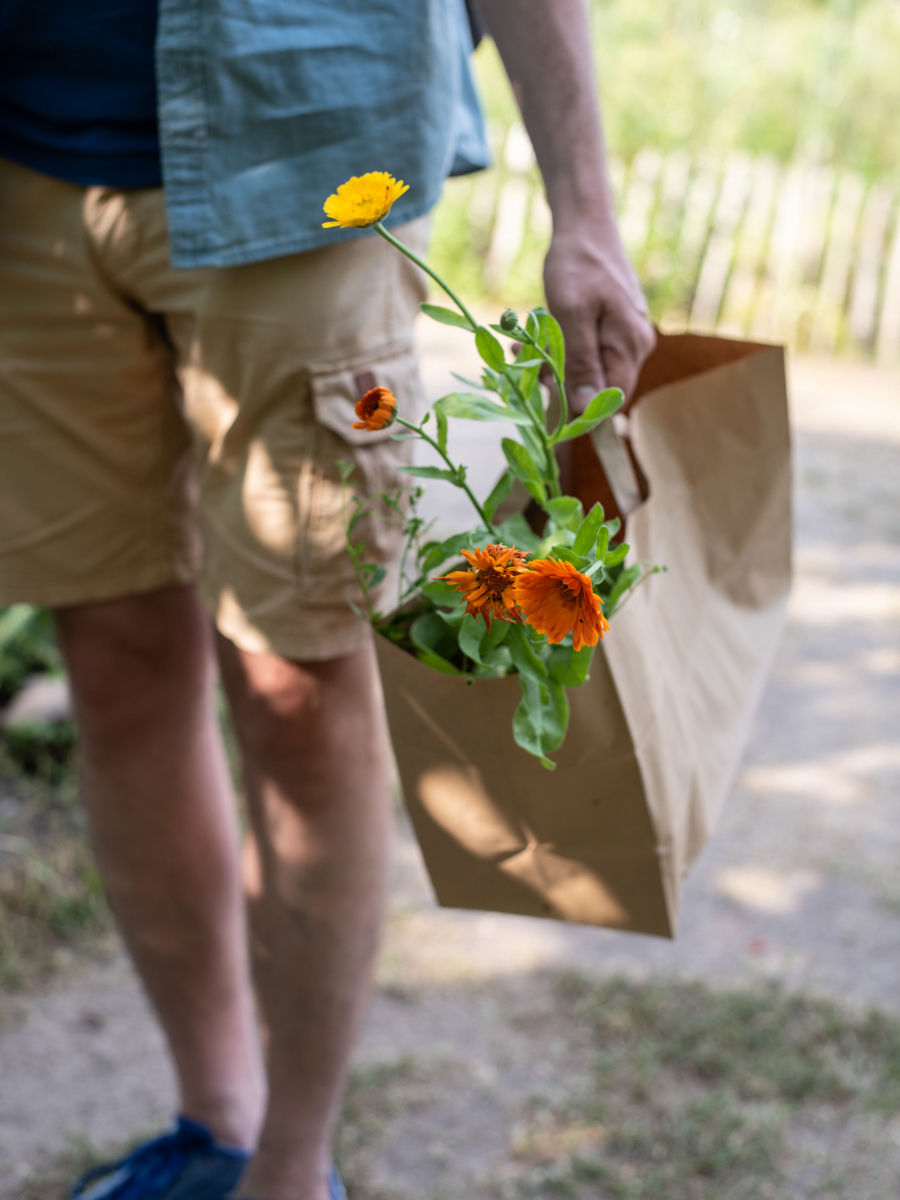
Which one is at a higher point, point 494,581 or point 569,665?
point 494,581

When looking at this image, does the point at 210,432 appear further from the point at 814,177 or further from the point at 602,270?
the point at 814,177

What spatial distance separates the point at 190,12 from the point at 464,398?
468 mm

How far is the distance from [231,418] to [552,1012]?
1.10 metres

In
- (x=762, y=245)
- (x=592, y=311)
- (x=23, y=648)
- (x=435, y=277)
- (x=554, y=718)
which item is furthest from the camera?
(x=762, y=245)

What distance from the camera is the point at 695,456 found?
→ 1071 millimetres

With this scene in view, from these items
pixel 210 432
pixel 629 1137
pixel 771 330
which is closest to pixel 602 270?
pixel 210 432

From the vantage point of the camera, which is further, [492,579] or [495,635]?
[495,635]

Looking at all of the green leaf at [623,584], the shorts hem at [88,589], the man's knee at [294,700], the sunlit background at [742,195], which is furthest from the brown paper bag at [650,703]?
the sunlit background at [742,195]

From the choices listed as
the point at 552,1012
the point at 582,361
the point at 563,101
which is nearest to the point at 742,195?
the point at 552,1012

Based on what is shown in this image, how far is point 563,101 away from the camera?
3.21 ft

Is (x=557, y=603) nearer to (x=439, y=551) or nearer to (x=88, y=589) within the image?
(x=439, y=551)

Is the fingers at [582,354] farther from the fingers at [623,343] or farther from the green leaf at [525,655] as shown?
the green leaf at [525,655]

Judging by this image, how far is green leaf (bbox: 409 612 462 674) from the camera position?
0.84 m

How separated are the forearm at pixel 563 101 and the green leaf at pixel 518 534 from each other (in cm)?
28
